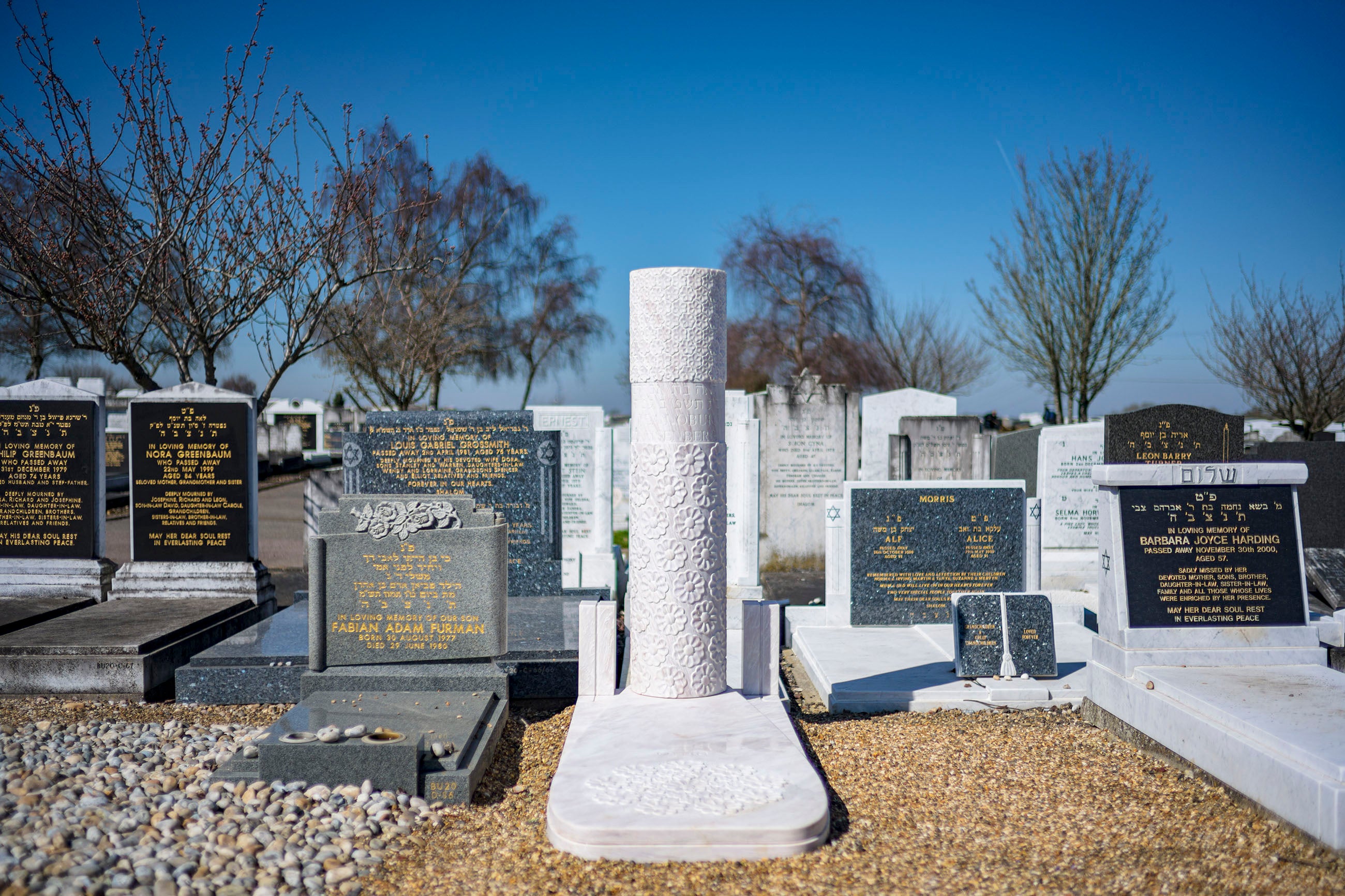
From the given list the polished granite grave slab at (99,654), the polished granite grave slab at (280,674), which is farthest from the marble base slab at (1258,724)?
the polished granite grave slab at (99,654)

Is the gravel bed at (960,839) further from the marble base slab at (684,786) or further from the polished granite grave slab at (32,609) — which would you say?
the polished granite grave slab at (32,609)

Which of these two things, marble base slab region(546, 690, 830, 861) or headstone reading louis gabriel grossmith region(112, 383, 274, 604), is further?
headstone reading louis gabriel grossmith region(112, 383, 274, 604)

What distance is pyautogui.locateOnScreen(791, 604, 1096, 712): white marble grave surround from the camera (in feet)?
18.6

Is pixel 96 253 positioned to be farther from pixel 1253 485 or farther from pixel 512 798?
pixel 1253 485

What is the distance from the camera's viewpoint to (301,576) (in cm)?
1070

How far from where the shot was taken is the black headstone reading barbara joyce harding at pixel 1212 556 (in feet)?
16.7

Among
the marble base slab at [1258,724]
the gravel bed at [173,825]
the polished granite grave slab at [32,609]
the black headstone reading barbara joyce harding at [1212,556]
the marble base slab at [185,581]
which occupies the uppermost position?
the black headstone reading barbara joyce harding at [1212,556]

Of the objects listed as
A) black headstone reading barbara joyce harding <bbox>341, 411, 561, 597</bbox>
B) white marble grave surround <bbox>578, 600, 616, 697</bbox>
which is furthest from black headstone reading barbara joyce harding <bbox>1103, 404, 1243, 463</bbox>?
white marble grave surround <bbox>578, 600, 616, 697</bbox>

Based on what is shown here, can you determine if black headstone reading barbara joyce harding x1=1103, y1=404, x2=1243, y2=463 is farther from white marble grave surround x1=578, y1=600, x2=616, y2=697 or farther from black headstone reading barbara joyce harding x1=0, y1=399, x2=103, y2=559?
black headstone reading barbara joyce harding x1=0, y1=399, x2=103, y2=559

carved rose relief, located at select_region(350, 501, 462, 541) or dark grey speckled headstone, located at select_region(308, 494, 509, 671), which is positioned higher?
carved rose relief, located at select_region(350, 501, 462, 541)

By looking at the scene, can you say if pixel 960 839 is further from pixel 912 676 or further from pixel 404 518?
pixel 404 518

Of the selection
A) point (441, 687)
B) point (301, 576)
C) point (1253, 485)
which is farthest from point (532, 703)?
point (301, 576)

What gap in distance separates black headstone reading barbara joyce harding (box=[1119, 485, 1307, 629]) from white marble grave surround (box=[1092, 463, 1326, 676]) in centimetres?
5

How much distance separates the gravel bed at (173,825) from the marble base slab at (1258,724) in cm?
362
